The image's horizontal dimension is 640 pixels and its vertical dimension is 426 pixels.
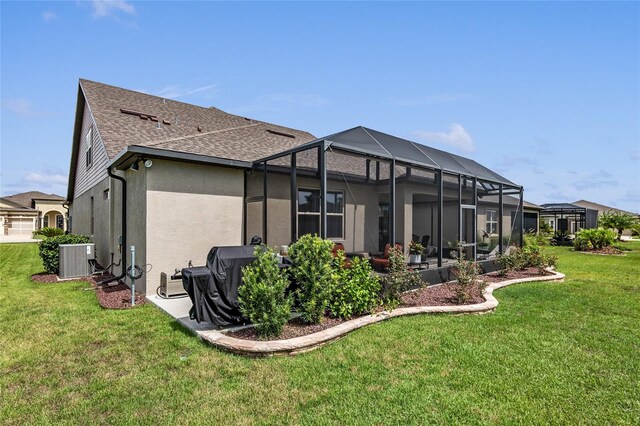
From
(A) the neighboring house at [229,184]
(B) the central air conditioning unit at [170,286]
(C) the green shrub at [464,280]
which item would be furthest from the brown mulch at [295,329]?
(B) the central air conditioning unit at [170,286]

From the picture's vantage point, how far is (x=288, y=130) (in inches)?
569

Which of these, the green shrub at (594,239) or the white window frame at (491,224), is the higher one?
the white window frame at (491,224)

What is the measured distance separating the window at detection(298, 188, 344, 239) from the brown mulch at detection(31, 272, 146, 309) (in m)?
4.27

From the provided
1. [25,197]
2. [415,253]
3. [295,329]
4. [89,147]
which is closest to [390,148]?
[415,253]

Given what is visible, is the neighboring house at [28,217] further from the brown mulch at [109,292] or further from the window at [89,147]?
the brown mulch at [109,292]

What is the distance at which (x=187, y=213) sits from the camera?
776 cm

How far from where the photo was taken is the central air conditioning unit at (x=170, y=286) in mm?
7090

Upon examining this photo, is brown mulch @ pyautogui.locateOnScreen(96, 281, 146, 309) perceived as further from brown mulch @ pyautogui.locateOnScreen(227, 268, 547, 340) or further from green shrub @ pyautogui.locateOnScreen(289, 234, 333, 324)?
green shrub @ pyautogui.locateOnScreen(289, 234, 333, 324)

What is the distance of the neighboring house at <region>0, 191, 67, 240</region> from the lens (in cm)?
3331

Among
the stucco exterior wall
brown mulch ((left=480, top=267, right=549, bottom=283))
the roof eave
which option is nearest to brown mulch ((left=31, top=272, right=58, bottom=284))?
A: the stucco exterior wall

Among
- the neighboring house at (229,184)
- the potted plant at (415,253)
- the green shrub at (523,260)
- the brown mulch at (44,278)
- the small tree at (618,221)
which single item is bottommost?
the brown mulch at (44,278)

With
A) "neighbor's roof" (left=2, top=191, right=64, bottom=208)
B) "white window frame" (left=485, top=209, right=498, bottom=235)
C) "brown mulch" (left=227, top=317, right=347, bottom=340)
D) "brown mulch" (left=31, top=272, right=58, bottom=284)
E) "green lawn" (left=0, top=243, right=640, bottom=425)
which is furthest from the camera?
"neighbor's roof" (left=2, top=191, right=64, bottom=208)

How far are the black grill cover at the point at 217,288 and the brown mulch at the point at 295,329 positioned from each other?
400 millimetres

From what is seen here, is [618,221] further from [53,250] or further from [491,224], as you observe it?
[53,250]
